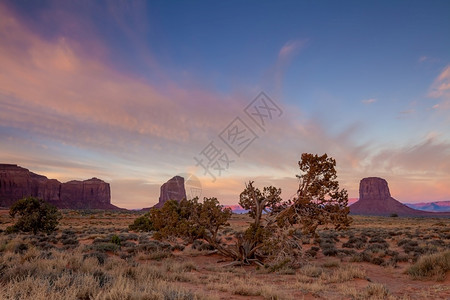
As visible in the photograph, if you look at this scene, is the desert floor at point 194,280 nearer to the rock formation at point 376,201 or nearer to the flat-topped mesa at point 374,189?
the rock formation at point 376,201

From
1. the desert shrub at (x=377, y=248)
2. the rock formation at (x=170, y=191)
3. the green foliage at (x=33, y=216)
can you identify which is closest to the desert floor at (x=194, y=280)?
the desert shrub at (x=377, y=248)

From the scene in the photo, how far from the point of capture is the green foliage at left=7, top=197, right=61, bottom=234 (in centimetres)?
2609

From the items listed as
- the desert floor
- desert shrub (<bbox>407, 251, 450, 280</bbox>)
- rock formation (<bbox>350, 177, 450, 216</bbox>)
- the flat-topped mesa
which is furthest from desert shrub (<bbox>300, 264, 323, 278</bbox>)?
the flat-topped mesa

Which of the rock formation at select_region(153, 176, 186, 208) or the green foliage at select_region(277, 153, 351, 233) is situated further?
the rock formation at select_region(153, 176, 186, 208)

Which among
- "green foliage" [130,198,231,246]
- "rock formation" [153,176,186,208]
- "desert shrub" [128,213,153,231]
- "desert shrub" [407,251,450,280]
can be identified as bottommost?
"desert shrub" [128,213,153,231]

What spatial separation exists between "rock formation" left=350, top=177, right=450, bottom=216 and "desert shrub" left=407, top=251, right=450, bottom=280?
553 ft

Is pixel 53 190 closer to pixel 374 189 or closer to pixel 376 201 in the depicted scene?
pixel 376 201

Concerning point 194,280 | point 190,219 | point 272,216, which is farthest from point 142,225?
point 194,280

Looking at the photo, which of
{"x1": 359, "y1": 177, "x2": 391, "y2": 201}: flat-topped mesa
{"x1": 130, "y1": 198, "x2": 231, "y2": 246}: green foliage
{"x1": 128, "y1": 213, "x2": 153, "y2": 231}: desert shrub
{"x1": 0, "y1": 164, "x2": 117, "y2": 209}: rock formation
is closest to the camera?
{"x1": 130, "y1": 198, "x2": 231, "y2": 246}: green foliage

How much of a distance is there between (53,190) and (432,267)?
193 m

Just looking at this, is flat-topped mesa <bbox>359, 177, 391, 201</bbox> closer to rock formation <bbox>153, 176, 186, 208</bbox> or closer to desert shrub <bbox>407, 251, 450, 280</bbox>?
rock formation <bbox>153, 176, 186, 208</bbox>

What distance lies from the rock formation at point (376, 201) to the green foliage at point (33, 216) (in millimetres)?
167598

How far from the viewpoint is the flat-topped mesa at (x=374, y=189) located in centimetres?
18250

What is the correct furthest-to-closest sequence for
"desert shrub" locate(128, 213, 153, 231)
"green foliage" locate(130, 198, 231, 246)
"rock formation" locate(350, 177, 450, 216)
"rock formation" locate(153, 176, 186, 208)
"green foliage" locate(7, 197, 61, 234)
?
"rock formation" locate(153, 176, 186, 208) < "rock formation" locate(350, 177, 450, 216) < "desert shrub" locate(128, 213, 153, 231) < "green foliage" locate(7, 197, 61, 234) < "green foliage" locate(130, 198, 231, 246)
